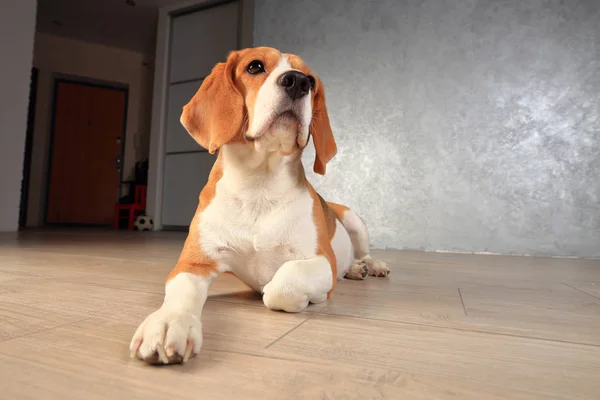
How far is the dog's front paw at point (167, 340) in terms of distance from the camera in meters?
0.70

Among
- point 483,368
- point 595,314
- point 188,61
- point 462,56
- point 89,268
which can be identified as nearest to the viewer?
point 483,368

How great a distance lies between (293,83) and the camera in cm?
128

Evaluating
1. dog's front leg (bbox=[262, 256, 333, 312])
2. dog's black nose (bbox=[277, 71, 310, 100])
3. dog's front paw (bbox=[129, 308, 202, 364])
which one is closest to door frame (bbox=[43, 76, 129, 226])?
dog's black nose (bbox=[277, 71, 310, 100])

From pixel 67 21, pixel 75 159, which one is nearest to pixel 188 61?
pixel 67 21

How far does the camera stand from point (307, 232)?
51.6 inches

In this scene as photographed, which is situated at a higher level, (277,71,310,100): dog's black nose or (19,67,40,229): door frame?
(19,67,40,229): door frame

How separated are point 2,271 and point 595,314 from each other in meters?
2.23

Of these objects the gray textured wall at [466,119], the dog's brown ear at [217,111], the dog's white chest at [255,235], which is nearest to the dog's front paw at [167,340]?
the dog's white chest at [255,235]

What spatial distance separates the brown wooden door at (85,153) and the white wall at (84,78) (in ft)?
0.59

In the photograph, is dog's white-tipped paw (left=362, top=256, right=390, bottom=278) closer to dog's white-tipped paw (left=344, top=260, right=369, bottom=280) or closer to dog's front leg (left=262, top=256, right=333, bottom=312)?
dog's white-tipped paw (left=344, top=260, right=369, bottom=280)

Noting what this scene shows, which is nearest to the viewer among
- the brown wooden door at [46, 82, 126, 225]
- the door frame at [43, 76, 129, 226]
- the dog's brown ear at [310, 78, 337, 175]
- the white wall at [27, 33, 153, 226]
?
the dog's brown ear at [310, 78, 337, 175]

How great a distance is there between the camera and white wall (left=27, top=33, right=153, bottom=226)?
8516 millimetres

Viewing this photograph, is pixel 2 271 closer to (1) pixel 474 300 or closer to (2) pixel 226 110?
(2) pixel 226 110

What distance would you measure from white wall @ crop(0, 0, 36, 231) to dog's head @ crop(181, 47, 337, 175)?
4.98 meters
